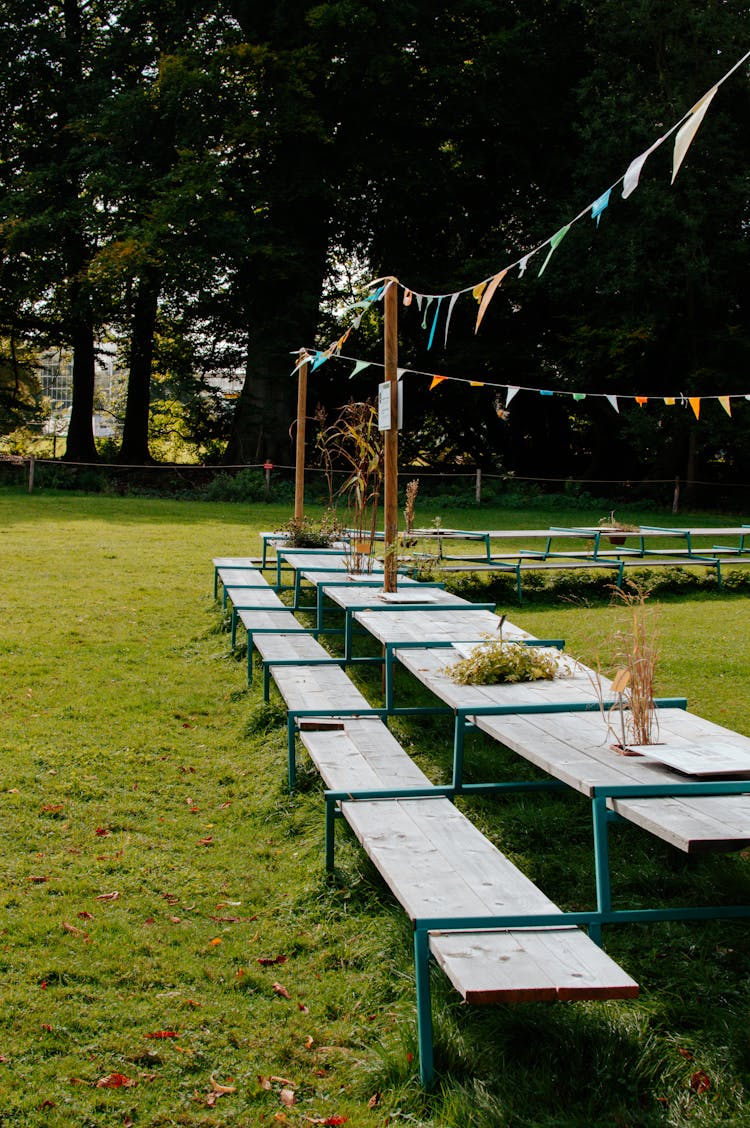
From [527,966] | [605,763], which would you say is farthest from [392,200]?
[527,966]

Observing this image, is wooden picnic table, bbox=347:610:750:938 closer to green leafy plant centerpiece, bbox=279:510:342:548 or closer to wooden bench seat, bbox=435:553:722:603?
green leafy plant centerpiece, bbox=279:510:342:548

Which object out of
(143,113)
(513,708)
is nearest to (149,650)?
(513,708)

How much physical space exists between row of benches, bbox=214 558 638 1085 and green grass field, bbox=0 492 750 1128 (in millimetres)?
235

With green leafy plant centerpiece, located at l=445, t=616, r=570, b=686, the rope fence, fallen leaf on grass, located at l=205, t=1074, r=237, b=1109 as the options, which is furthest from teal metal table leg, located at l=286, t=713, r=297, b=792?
the rope fence

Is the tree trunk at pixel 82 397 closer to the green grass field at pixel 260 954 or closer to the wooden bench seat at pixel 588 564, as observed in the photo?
the wooden bench seat at pixel 588 564

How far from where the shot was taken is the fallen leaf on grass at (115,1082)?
109 inches

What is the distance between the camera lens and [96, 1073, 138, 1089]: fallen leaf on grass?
277 cm

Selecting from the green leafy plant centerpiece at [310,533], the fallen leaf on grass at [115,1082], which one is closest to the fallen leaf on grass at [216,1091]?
the fallen leaf on grass at [115,1082]

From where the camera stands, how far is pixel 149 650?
812 cm

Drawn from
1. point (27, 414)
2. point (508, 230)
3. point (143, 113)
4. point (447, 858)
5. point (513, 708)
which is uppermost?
point (143, 113)

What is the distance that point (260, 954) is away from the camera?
3.53 m

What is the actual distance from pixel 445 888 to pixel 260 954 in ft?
2.84

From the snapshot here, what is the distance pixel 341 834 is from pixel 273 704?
2.07 metres

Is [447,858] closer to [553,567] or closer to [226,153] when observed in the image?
[553,567]
